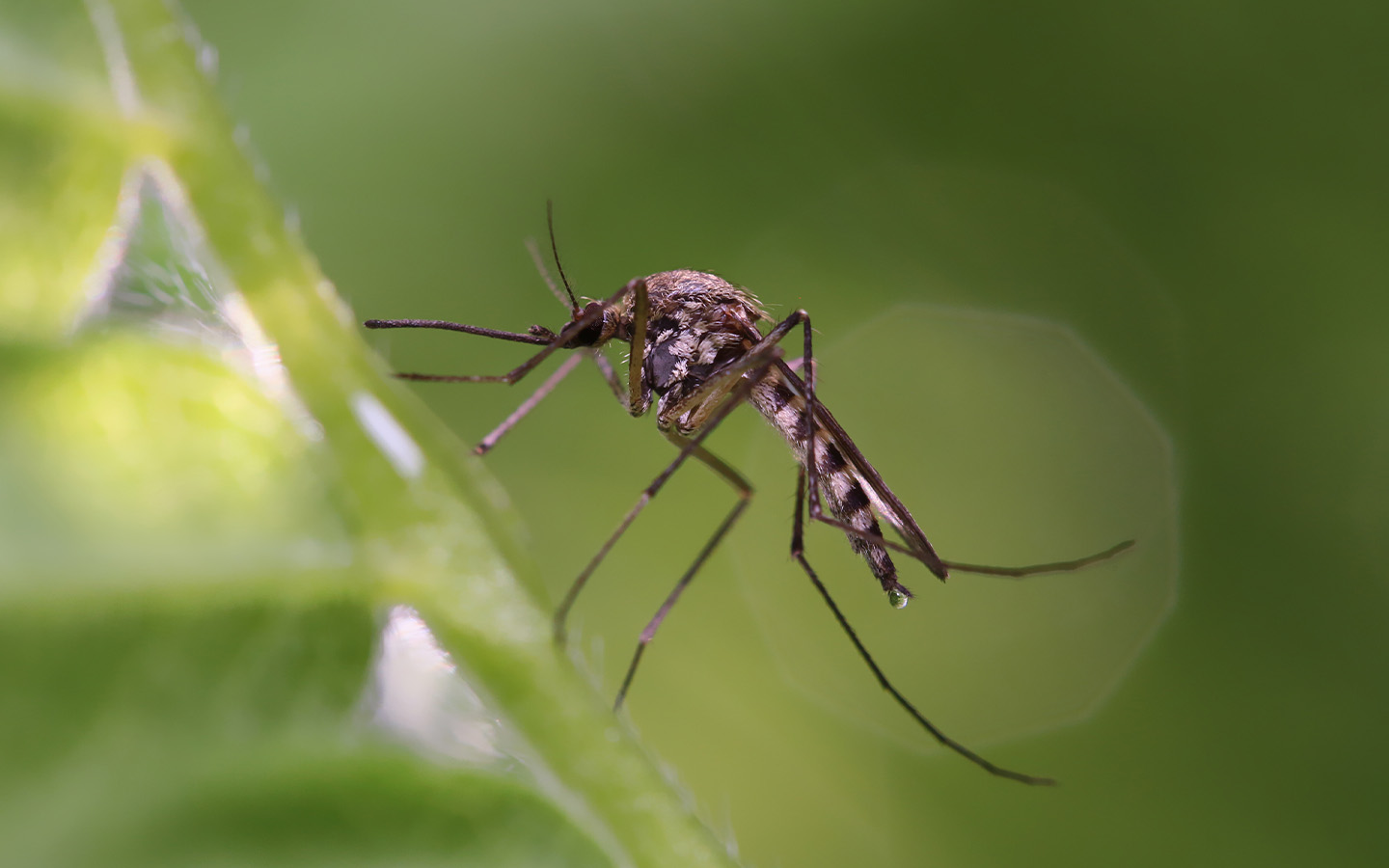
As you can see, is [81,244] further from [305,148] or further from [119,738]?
[305,148]

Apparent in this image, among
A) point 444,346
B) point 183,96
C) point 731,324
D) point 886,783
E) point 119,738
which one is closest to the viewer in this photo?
point 119,738

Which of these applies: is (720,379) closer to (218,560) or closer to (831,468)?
(831,468)

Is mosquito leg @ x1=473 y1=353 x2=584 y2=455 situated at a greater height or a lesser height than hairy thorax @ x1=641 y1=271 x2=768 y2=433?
lesser

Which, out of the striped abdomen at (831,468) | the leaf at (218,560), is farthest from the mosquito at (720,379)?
the leaf at (218,560)

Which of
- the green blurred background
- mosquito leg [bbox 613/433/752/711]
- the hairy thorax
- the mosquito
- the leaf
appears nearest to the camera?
the leaf

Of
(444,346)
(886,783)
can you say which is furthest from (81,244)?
(886,783)

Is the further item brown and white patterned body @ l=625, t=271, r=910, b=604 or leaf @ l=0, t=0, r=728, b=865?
brown and white patterned body @ l=625, t=271, r=910, b=604

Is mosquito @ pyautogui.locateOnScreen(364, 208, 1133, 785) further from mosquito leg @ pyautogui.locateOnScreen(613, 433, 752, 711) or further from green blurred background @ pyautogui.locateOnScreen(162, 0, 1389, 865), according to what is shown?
green blurred background @ pyautogui.locateOnScreen(162, 0, 1389, 865)

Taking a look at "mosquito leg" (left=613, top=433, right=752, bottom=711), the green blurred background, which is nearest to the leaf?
"mosquito leg" (left=613, top=433, right=752, bottom=711)
